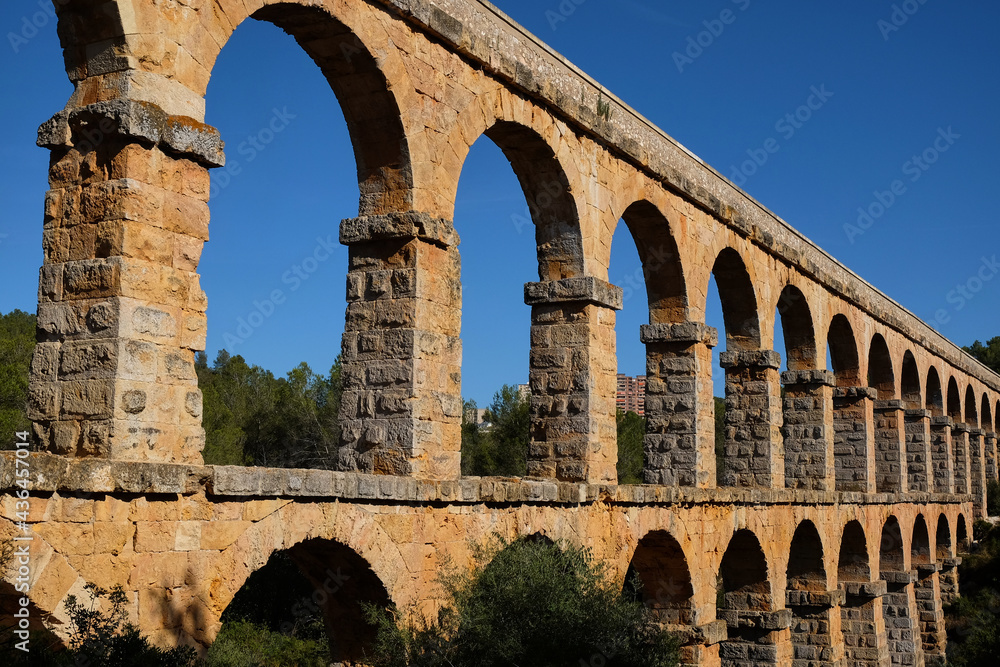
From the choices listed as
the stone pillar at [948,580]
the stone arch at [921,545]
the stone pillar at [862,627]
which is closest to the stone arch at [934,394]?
the stone pillar at [948,580]

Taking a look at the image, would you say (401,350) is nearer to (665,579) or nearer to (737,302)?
(665,579)

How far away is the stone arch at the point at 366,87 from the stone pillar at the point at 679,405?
502 centimetres

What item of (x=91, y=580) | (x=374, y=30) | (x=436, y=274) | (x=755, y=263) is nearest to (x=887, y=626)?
(x=755, y=263)

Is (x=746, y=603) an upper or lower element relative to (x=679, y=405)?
lower

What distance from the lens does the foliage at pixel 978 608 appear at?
17969mm

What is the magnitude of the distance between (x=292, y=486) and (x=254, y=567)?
490mm

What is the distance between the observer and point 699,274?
11992mm

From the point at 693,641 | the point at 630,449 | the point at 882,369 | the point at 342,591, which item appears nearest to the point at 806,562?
the point at 693,641

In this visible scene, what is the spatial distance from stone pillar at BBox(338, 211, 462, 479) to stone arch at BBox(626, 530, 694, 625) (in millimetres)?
3979

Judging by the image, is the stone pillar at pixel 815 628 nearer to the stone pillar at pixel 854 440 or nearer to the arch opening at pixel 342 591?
the stone pillar at pixel 854 440

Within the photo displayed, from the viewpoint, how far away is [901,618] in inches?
750

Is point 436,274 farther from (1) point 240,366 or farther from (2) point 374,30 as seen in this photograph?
(1) point 240,366

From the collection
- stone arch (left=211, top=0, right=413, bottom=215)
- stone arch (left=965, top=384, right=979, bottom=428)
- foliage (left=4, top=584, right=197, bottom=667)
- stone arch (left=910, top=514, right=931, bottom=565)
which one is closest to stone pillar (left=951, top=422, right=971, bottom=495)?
stone arch (left=965, top=384, right=979, bottom=428)

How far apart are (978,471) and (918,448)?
7.71 meters
